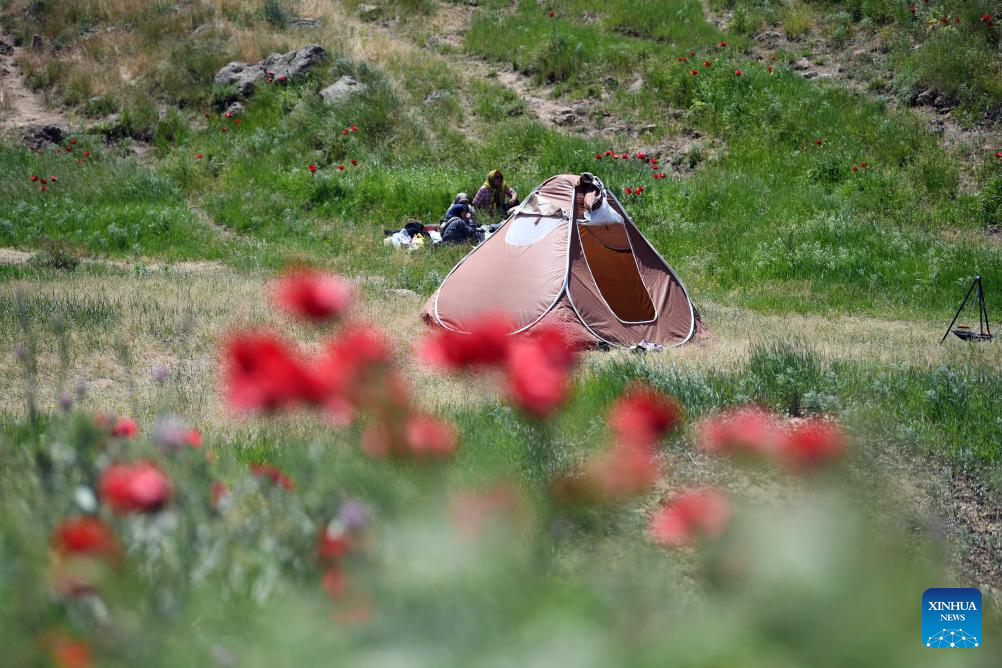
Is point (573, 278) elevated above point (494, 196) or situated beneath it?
elevated above

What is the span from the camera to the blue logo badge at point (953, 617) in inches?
74.9

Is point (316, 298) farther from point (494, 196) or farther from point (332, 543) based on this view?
point (494, 196)

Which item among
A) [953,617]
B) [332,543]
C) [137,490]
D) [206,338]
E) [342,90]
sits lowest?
[342,90]

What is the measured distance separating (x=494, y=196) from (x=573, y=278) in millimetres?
5786

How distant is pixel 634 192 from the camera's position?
50.7ft

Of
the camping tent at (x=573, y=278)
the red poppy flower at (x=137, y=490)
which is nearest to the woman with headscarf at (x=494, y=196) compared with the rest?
the camping tent at (x=573, y=278)

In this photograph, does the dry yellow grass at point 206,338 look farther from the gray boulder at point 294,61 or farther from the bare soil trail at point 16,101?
the bare soil trail at point 16,101

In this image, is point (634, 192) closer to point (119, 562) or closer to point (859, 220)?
point (859, 220)

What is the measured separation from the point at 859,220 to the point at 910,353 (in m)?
6.99

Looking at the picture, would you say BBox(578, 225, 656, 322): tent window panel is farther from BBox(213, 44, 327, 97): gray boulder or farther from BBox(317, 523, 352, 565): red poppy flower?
BBox(213, 44, 327, 97): gray boulder

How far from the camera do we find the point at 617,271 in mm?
9359

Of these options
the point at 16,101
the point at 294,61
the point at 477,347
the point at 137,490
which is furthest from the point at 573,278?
the point at 16,101

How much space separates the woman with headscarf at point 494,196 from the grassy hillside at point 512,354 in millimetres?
1339

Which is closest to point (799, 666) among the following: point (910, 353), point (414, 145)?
point (910, 353)
